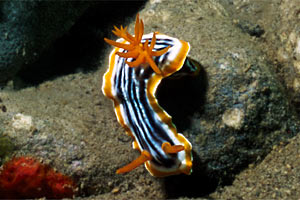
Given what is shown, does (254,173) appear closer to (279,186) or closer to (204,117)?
(279,186)

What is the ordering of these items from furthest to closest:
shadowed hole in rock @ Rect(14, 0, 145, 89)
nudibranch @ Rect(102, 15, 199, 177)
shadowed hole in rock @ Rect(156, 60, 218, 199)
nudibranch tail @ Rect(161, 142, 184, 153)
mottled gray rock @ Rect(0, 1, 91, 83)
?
shadowed hole in rock @ Rect(14, 0, 145, 89) < mottled gray rock @ Rect(0, 1, 91, 83) < shadowed hole in rock @ Rect(156, 60, 218, 199) < nudibranch @ Rect(102, 15, 199, 177) < nudibranch tail @ Rect(161, 142, 184, 153)

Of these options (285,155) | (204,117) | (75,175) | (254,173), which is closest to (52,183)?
(75,175)

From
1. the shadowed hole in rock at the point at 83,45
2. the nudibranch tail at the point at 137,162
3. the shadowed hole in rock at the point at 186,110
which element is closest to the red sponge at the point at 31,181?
the nudibranch tail at the point at 137,162

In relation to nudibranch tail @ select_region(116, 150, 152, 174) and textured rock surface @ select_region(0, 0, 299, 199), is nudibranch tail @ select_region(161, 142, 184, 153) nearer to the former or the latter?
nudibranch tail @ select_region(116, 150, 152, 174)

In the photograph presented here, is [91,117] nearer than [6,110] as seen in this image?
No

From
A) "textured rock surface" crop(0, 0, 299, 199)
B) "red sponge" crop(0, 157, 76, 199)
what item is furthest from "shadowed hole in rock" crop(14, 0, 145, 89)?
"red sponge" crop(0, 157, 76, 199)
